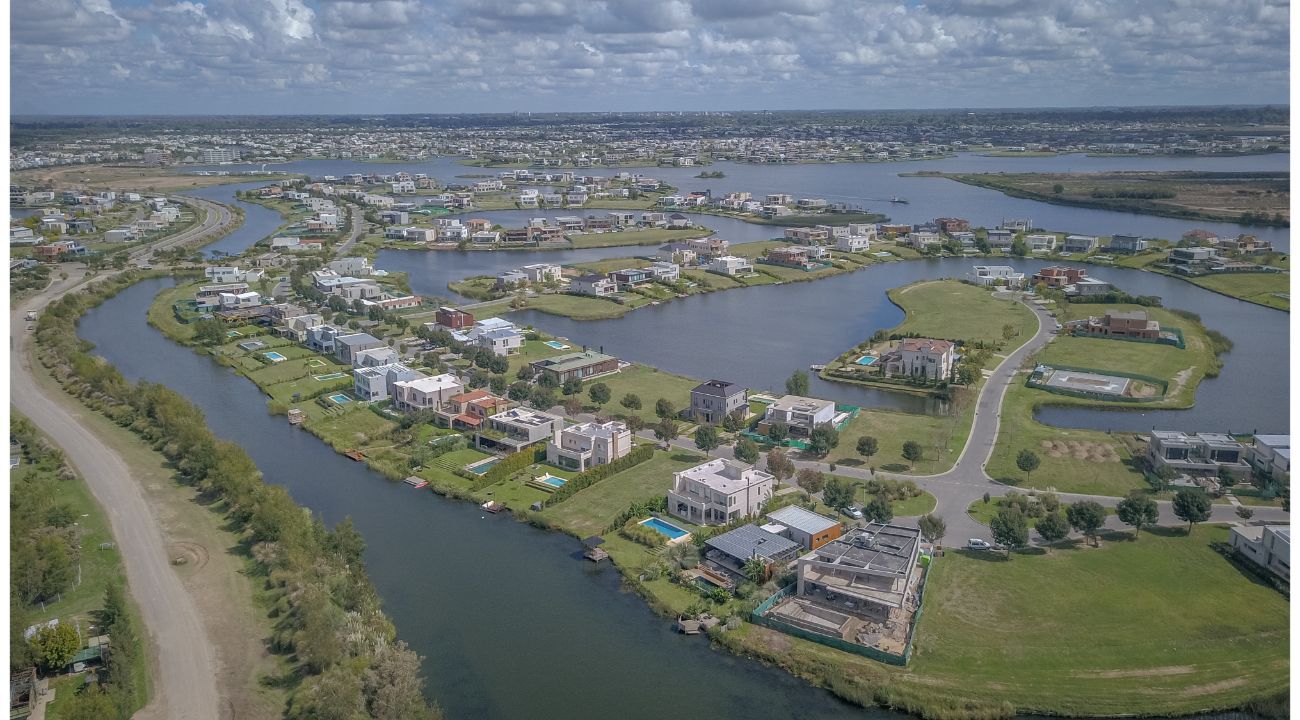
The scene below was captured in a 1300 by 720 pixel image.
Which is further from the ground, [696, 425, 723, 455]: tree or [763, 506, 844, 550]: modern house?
[696, 425, 723, 455]: tree

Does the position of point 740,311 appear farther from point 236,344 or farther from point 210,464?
point 210,464

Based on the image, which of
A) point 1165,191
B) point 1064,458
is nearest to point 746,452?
point 1064,458

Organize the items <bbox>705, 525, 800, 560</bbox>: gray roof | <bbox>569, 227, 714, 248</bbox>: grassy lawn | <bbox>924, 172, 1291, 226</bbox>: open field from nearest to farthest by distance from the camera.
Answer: <bbox>705, 525, 800, 560</bbox>: gray roof < <bbox>569, 227, 714, 248</bbox>: grassy lawn < <bbox>924, 172, 1291, 226</bbox>: open field

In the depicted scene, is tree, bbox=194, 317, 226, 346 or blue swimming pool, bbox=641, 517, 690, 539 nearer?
blue swimming pool, bbox=641, 517, 690, 539

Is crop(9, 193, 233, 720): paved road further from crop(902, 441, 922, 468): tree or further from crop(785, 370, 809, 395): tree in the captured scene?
crop(785, 370, 809, 395): tree

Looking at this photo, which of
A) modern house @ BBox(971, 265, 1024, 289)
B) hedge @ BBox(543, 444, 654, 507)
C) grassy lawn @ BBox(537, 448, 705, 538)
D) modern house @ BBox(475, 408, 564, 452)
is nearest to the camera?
grassy lawn @ BBox(537, 448, 705, 538)

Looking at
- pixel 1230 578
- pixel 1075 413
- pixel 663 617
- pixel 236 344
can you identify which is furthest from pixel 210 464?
pixel 1075 413

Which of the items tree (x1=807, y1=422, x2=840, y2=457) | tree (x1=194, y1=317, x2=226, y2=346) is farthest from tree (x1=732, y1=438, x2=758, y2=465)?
tree (x1=194, y1=317, x2=226, y2=346)

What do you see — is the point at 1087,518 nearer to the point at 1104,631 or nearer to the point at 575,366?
the point at 1104,631
